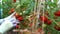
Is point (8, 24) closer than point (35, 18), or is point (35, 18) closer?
point (35, 18)

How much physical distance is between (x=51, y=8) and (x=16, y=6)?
0.22 metres

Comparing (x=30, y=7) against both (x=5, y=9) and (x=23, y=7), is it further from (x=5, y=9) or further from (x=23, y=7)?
(x=5, y=9)

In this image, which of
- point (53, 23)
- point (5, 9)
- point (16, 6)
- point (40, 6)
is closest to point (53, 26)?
point (53, 23)

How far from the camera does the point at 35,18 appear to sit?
2.13ft

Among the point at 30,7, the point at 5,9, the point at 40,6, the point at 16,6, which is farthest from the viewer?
the point at 5,9

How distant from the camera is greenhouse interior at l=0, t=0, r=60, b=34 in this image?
0.65m

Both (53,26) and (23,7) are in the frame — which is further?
(23,7)

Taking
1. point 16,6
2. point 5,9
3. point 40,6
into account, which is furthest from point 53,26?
point 5,9

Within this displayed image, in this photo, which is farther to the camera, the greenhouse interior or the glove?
the glove

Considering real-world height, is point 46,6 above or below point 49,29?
above

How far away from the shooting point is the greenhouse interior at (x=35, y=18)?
0.65 metres

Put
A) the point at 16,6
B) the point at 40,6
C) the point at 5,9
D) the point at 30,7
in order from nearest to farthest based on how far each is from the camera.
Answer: the point at 40,6 < the point at 30,7 < the point at 16,6 < the point at 5,9

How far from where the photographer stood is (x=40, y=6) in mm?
643

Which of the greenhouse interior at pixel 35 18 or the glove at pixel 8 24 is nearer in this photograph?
the greenhouse interior at pixel 35 18
